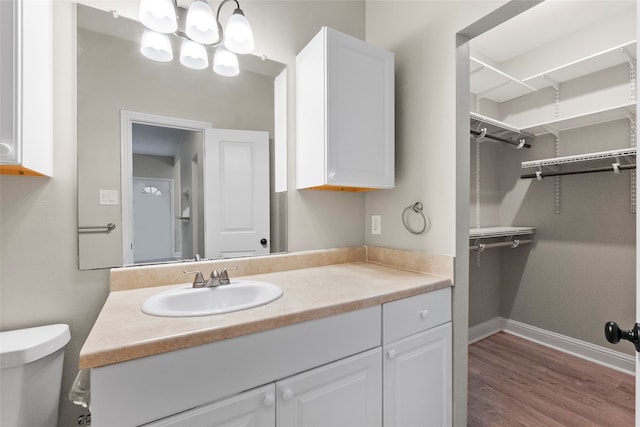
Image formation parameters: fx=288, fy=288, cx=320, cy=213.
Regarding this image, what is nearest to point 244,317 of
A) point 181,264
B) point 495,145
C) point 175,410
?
point 175,410

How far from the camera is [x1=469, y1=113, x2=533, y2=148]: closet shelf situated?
83.2 inches

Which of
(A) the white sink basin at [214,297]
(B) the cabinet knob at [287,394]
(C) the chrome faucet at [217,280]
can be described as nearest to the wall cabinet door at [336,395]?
(B) the cabinet knob at [287,394]

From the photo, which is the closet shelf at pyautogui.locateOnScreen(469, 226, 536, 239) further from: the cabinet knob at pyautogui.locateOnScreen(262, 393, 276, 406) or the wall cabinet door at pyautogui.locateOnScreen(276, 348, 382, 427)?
the cabinet knob at pyautogui.locateOnScreen(262, 393, 276, 406)

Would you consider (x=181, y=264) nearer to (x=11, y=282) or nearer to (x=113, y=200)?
(x=113, y=200)

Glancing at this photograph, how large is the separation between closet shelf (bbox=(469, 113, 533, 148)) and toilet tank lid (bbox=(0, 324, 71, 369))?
243 cm

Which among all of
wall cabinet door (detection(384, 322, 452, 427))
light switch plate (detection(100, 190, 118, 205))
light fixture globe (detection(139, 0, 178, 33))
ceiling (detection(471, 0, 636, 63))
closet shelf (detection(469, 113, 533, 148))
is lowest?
wall cabinet door (detection(384, 322, 452, 427))

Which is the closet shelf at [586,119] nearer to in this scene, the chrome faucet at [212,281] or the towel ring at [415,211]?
the towel ring at [415,211]

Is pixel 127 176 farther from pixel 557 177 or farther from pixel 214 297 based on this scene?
pixel 557 177

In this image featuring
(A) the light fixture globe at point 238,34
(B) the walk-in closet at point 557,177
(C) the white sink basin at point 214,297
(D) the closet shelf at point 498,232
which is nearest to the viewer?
(C) the white sink basin at point 214,297

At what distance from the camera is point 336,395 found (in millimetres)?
1037

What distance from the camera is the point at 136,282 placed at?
122 centimetres

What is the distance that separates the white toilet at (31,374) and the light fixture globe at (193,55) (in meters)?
1.20

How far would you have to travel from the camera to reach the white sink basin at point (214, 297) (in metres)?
1.09

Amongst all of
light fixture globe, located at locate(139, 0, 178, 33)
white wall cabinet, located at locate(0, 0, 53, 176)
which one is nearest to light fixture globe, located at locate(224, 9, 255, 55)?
light fixture globe, located at locate(139, 0, 178, 33)
